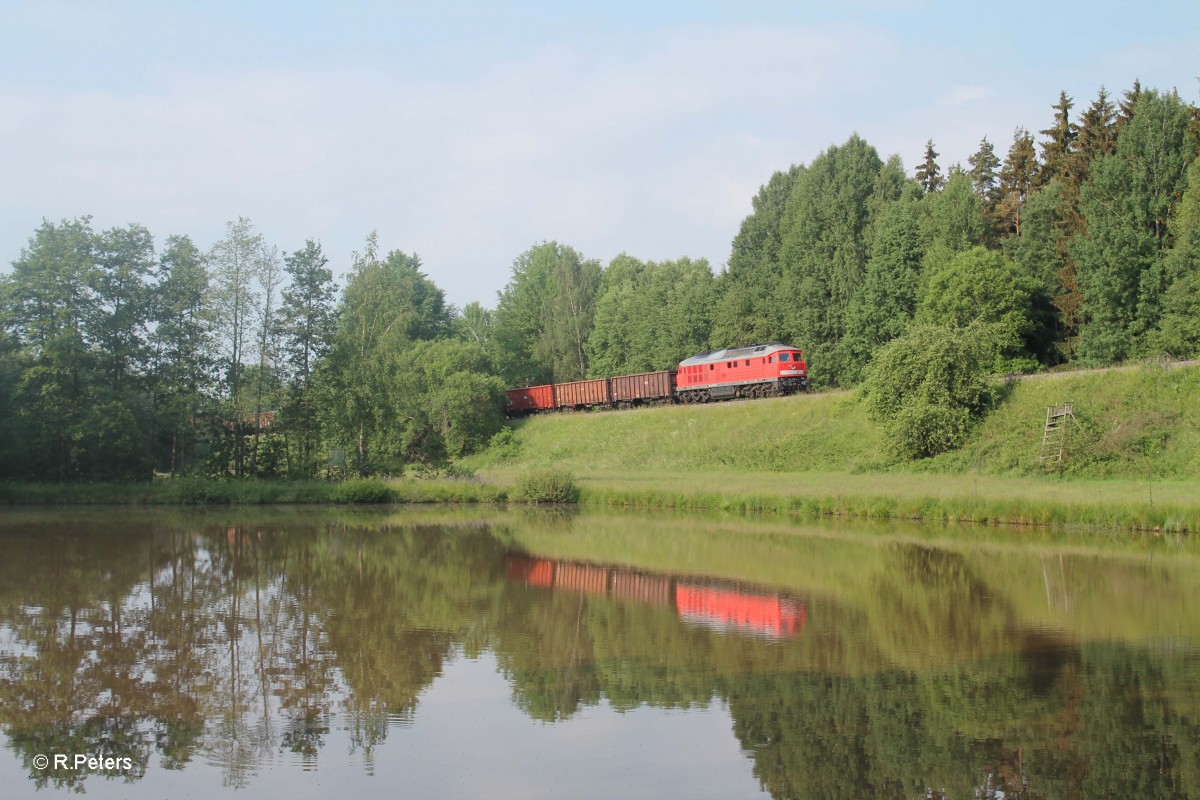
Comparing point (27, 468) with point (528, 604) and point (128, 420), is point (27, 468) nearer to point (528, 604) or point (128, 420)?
point (128, 420)

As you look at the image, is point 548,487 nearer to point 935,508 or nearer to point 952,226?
point 935,508

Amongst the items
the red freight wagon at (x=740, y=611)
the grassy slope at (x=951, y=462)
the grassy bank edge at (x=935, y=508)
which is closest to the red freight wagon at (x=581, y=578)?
the red freight wagon at (x=740, y=611)

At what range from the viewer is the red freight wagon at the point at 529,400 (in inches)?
2559

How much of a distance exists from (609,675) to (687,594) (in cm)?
598

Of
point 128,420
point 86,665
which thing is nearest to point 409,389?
point 128,420

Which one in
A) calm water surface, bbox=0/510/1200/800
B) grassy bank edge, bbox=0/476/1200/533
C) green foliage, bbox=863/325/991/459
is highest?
green foliage, bbox=863/325/991/459

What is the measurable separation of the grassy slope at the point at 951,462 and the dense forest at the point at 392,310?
4114 mm

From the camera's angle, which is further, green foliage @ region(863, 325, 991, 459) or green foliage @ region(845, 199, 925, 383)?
green foliage @ region(845, 199, 925, 383)

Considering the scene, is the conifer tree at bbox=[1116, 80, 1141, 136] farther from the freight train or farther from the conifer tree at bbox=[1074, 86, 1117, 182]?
the freight train

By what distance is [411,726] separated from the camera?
996cm

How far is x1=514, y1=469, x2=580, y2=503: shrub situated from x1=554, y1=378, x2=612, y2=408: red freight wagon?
872 inches

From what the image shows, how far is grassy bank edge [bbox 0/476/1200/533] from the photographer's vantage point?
2561cm

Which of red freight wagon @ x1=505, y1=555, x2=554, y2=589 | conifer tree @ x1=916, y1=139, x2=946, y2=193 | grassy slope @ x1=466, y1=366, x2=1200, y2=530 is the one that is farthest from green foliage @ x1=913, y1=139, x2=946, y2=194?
red freight wagon @ x1=505, y1=555, x2=554, y2=589

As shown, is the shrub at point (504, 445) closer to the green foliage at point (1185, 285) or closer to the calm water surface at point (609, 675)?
the green foliage at point (1185, 285)
